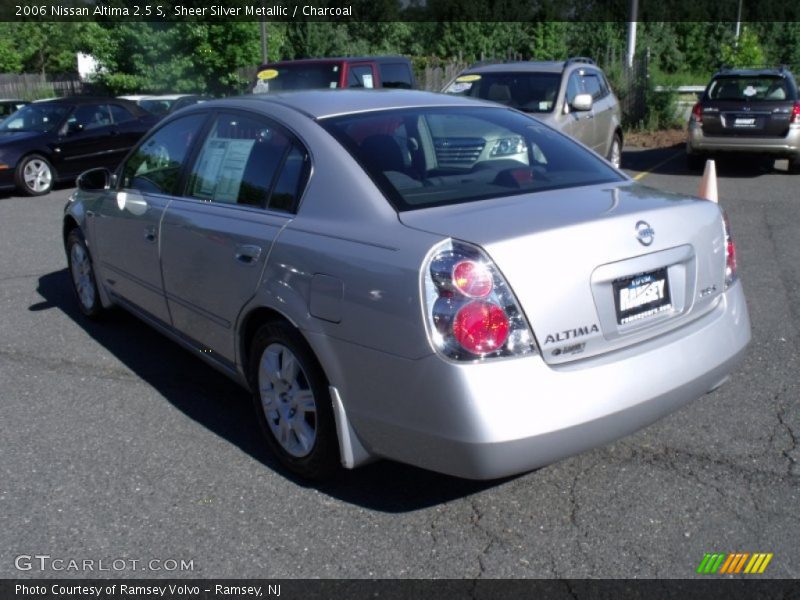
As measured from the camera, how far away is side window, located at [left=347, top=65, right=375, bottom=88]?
1249cm

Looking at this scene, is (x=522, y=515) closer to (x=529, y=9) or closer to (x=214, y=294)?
(x=214, y=294)

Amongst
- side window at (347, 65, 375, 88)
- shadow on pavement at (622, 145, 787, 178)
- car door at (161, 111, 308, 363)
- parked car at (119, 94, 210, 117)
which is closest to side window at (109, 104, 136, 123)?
parked car at (119, 94, 210, 117)

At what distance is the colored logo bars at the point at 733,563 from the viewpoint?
3.06 meters

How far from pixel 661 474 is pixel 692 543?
55cm

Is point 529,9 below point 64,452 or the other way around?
the other way around

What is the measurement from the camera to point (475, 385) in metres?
2.94

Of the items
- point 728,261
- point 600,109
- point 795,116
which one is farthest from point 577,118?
point 728,261

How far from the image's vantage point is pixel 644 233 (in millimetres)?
3316

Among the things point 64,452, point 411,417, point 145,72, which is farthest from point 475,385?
point 145,72

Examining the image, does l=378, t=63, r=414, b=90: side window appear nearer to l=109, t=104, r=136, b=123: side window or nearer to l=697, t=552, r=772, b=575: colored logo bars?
l=109, t=104, r=136, b=123: side window

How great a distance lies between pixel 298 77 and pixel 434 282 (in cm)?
1029

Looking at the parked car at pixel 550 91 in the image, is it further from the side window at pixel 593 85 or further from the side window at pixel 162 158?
the side window at pixel 162 158

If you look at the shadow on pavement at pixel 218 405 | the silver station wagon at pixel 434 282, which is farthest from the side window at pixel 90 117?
the silver station wagon at pixel 434 282

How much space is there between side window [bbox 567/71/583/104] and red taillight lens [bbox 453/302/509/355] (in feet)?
27.1
